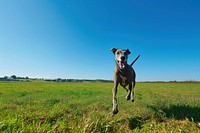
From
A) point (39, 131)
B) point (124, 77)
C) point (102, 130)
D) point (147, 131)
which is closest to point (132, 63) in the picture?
point (124, 77)

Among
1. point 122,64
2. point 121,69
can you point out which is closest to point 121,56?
point 122,64

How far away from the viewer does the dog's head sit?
8.00m

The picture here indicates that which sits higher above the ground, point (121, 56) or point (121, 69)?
point (121, 56)

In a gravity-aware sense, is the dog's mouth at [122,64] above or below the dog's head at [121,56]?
below

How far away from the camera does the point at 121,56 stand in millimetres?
8008

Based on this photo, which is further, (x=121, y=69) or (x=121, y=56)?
(x=121, y=69)

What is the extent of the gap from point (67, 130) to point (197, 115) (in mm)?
5788

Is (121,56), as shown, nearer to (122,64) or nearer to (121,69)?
(122,64)

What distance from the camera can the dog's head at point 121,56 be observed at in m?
8.00

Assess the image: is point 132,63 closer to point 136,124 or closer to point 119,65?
point 119,65

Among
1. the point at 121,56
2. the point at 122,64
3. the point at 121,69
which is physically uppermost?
the point at 121,56

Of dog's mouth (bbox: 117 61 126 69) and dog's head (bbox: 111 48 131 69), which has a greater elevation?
dog's head (bbox: 111 48 131 69)

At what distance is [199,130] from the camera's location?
16.5ft

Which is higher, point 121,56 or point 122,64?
point 121,56
